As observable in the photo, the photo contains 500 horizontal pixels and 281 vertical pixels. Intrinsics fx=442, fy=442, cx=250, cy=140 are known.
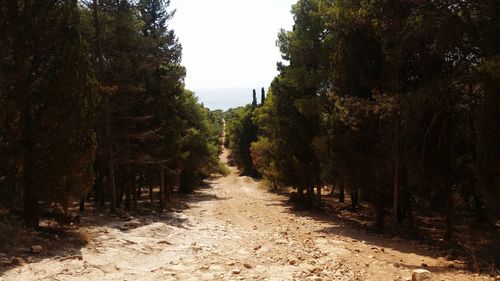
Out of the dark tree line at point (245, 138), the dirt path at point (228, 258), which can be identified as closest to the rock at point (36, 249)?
the dirt path at point (228, 258)

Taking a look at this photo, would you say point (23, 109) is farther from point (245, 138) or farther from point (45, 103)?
point (245, 138)

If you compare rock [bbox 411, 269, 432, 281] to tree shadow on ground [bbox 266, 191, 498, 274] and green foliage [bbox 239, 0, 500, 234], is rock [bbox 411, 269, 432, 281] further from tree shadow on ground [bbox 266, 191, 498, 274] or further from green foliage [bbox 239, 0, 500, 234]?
green foliage [bbox 239, 0, 500, 234]

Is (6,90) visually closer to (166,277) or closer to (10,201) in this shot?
(10,201)

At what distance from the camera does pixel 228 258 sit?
34.6 ft

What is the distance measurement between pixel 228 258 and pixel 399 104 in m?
6.95

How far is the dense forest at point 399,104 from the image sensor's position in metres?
12.2

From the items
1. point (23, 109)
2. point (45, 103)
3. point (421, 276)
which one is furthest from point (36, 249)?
point (421, 276)

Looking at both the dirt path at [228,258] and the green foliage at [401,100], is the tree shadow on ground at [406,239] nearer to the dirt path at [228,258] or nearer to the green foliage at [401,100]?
the dirt path at [228,258]

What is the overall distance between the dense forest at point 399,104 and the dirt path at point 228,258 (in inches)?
114

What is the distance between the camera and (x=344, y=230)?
18.1 meters

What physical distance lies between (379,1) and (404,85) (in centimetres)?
448

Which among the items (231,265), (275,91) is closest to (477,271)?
(231,265)

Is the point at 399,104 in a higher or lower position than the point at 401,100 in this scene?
lower

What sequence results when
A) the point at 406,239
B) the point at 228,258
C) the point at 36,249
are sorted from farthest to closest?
the point at 406,239 → the point at 228,258 → the point at 36,249
